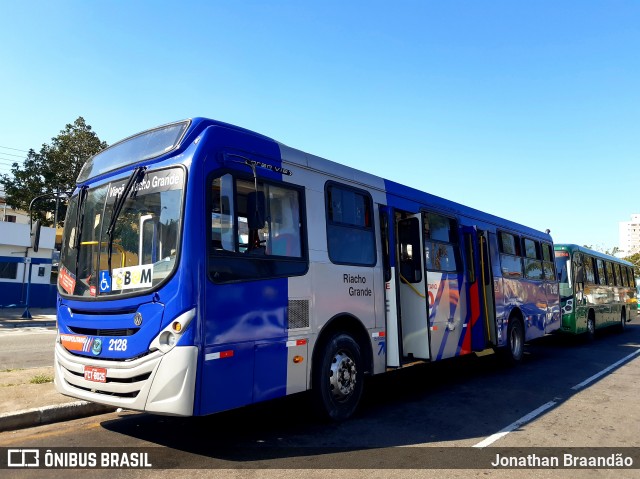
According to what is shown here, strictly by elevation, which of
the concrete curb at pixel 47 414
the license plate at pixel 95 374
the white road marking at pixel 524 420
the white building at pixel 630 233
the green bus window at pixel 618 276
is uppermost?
the white building at pixel 630 233

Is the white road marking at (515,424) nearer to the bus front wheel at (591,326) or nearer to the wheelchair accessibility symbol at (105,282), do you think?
the wheelchair accessibility symbol at (105,282)

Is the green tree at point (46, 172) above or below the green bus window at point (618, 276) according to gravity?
above

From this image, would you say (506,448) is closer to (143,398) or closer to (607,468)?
(607,468)

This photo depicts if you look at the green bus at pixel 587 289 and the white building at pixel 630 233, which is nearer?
the green bus at pixel 587 289

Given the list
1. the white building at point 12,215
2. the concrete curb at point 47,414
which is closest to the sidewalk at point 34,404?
the concrete curb at point 47,414

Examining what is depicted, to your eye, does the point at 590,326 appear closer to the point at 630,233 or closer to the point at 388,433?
the point at 388,433

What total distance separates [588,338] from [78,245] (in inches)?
622

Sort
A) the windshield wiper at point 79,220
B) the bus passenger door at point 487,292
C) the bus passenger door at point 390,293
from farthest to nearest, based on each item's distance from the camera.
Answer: the bus passenger door at point 487,292
the bus passenger door at point 390,293
the windshield wiper at point 79,220

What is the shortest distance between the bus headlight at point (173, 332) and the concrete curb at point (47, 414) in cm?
247

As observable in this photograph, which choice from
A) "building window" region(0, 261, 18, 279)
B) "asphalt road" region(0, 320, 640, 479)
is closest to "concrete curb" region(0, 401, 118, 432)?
"asphalt road" region(0, 320, 640, 479)

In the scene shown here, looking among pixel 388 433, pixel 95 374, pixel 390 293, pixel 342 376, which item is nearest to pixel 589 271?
pixel 390 293

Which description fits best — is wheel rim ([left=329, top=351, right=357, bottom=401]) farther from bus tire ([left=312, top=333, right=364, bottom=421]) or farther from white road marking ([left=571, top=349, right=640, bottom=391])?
white road marking ([left=571, top=349, right=640, bottom=391])

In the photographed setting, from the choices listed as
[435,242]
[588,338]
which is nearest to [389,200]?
[435,242]

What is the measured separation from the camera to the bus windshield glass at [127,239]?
15.4 feet
